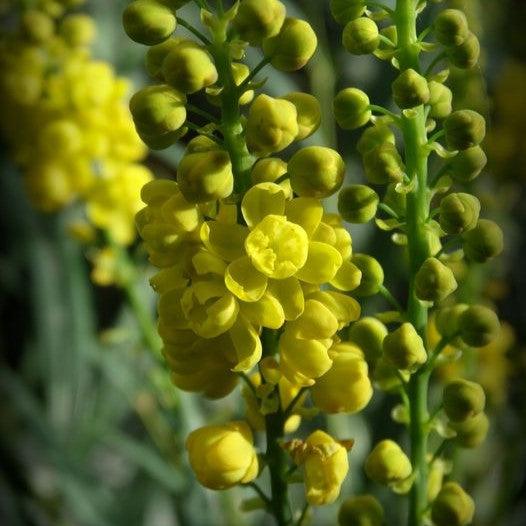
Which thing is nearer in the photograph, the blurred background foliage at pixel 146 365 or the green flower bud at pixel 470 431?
the green flower bud at pixel 470 431

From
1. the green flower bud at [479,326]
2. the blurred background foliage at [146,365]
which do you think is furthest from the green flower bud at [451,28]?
the blurred background foliage at [146,365]

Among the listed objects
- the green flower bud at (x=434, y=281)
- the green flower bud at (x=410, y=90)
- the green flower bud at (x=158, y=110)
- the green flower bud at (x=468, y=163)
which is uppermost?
the green flower bud at (x=410, y=90)

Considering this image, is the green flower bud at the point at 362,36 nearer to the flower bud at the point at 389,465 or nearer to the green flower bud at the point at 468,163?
the green flower bud at the point at 468,163

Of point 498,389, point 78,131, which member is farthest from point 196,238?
point 498,389

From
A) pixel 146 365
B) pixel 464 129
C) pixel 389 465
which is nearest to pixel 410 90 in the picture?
pixel 464 129

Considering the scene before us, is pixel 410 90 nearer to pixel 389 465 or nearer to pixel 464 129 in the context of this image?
pixel 464 129
